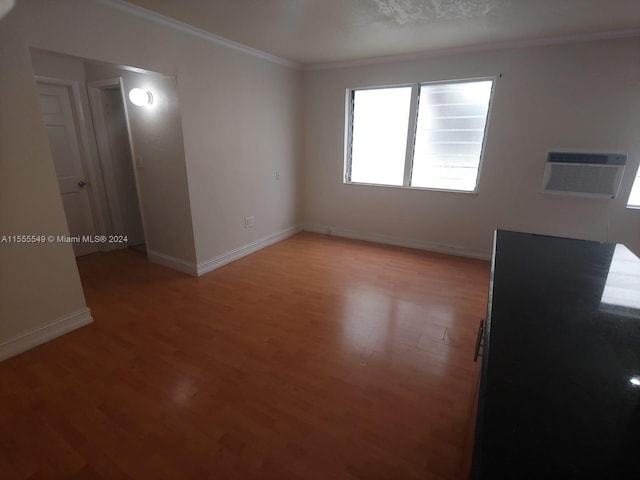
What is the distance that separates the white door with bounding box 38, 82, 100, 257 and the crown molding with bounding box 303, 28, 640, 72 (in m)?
3.11

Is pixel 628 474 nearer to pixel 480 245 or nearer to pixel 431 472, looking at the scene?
pixel 431 472

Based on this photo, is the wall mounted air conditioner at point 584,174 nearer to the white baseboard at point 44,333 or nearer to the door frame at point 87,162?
the white baseboard at point 44,333

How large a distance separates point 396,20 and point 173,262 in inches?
133

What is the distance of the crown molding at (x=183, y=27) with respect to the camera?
2342 mm

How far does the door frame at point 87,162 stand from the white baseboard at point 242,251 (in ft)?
5.85

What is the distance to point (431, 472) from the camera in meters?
1.40

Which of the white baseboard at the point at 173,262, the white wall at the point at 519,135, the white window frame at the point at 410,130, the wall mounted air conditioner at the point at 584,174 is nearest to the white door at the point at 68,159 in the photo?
the white baseboard at the point at 173,262

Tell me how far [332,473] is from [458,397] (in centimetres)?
89

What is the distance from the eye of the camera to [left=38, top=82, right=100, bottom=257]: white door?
348cm

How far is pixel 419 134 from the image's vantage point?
4020mm

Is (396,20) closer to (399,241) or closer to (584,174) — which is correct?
(584,174)

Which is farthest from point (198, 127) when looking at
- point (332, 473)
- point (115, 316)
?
point (332, 473)

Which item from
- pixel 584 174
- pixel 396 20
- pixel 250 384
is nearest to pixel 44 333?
pixel 250 384

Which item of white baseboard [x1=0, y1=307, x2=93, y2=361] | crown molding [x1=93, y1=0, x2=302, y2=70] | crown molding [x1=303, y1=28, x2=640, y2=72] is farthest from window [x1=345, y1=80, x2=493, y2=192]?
white baseboard [x1=0, y1=307, x2=93, y2=361]
